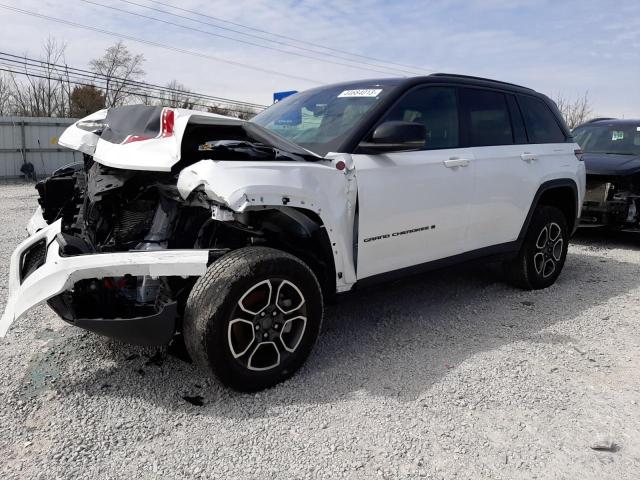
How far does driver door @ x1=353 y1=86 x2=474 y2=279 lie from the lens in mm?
3367

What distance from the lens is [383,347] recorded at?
3.66m

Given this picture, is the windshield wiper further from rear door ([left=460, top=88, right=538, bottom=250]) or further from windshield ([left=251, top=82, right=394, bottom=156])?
rear door ([left=460, top=88, right=538, bottom=250])

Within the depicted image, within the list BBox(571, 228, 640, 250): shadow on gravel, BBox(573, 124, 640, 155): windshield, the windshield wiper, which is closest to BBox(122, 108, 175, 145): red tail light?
the windshield wiper

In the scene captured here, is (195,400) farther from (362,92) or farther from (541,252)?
(541,252)

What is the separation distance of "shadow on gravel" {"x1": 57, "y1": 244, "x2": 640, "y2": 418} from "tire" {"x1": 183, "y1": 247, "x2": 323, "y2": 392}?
16 cm

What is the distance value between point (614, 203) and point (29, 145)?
1677 cm

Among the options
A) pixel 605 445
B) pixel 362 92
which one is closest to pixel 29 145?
pixel 362 92

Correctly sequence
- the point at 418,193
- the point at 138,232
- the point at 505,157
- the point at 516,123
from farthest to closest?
the point at 516,123 → the point at 505,157 → the point at 418,193 → the point at 138,232

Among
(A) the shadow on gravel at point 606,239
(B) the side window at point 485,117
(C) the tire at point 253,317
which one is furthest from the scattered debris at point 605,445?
(A) the shadow on gravel at point 606,239

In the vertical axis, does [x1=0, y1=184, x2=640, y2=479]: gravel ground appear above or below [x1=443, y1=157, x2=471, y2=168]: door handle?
below

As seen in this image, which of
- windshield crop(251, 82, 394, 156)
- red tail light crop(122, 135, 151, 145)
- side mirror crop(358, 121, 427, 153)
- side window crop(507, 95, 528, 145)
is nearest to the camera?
red tail light crop(122, 135, 151, 145)

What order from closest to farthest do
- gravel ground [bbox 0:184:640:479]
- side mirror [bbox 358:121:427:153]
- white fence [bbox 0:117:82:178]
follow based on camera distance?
gravel ground [bbox 0:184:640:479]
side mirror [bbox 358:121:427:153]
white fence [bbox 0:117:82:178]

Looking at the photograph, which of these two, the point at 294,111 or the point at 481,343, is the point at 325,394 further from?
the point at 294,111

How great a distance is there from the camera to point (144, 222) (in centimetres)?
328
